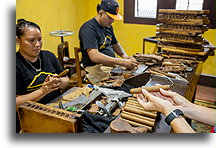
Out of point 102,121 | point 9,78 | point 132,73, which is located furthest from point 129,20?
point 9,78

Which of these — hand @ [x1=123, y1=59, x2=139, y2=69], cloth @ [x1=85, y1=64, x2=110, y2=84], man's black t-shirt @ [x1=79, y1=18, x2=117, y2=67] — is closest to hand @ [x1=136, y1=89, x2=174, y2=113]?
cloth @ [x1=85, y1=64, x2=110, y2=84]

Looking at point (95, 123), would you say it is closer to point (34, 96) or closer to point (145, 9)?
point (34, 96)

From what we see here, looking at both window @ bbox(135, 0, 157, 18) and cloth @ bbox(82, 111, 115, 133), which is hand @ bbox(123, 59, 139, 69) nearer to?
window @ bbox(135, 0, 157, 18)

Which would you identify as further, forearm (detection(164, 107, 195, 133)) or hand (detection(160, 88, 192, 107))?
hand (detection(160, 88, 192, 107))

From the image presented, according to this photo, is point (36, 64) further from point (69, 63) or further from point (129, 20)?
point (69, 63)

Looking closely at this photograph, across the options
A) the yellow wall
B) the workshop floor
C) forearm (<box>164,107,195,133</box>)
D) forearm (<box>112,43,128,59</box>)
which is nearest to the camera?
forearm (<box>164,107,195,133</box>)

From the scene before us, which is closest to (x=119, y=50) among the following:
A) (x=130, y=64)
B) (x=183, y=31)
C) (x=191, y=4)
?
(x=130, y=64)

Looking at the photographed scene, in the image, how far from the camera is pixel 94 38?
5.39ft

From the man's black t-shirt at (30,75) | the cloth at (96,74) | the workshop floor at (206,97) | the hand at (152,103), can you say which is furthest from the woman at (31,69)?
the workshop floor at (206,97)

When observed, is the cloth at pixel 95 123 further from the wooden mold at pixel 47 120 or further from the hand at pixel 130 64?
the hand at pixel 130 64

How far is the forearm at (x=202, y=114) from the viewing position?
31.0 inches

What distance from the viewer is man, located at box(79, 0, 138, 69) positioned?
1.60m

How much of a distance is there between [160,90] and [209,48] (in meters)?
1.54

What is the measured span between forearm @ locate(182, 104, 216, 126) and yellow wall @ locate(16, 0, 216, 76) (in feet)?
3.69
